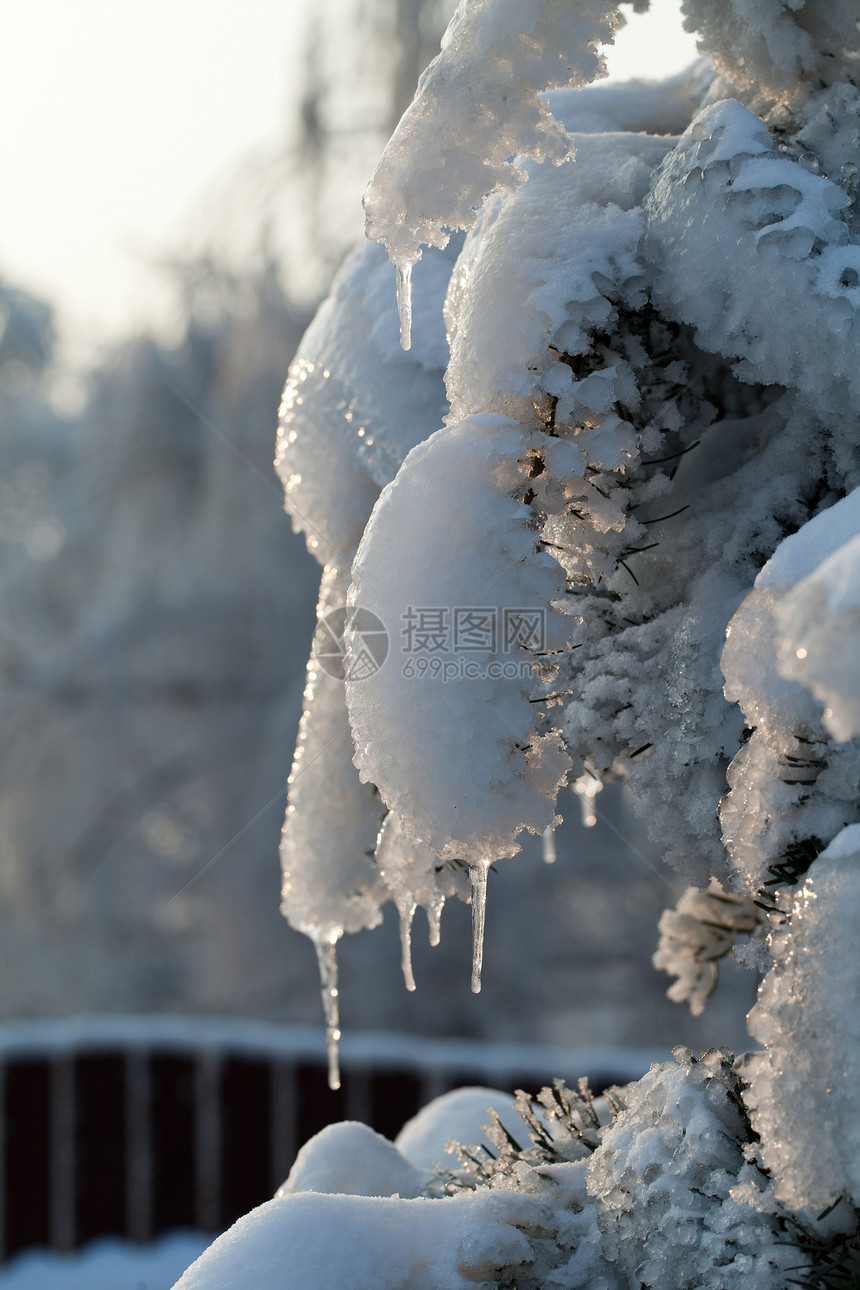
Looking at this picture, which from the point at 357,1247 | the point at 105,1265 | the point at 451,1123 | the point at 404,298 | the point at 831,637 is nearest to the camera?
the point at 831,637

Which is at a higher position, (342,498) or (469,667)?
(342,498)

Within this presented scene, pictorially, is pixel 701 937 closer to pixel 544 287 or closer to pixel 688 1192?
pixel 688 1192

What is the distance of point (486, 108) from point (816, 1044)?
1.11m

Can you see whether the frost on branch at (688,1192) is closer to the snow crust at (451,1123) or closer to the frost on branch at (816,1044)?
the frost on branch at (816,1044)

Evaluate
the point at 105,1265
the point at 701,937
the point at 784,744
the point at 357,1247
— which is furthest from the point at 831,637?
the point at 105,1265

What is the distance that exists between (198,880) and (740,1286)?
9.48 metres

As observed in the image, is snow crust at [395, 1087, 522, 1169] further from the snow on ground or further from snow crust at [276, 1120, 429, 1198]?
the snow on ground

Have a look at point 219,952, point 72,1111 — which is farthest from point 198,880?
point 72,1111

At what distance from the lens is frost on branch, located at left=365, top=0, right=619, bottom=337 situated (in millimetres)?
1195

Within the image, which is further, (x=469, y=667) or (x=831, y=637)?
(x=469, y=667)

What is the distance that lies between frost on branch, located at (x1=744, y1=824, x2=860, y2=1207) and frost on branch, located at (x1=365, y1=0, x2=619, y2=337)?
0.88 m

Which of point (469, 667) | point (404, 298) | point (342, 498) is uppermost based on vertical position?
point (404, 298)

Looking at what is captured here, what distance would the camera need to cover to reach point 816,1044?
0.98 m

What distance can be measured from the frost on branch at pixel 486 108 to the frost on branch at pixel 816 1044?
880 mm
